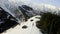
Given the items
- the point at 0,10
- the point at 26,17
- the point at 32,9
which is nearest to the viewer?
the point at 0,10

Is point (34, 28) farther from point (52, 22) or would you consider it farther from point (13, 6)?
point (13, 6)

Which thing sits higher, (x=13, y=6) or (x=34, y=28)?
(x=13, y=6)

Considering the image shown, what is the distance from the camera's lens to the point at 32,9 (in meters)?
11.1

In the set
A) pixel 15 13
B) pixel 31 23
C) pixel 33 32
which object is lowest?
pixel 33 32

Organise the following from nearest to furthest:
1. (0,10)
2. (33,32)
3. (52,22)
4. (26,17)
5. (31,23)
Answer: (52,22)
(33,32)
(31,23)
(0,10)
(26,17)

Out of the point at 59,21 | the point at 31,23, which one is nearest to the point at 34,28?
the point at 31,23

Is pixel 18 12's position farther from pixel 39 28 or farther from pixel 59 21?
pixel 59 21

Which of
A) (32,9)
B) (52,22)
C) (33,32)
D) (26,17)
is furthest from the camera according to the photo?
(32,9)

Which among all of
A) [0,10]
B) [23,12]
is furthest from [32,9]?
[0,10]

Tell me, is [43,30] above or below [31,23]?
below

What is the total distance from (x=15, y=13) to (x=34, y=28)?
3060mm

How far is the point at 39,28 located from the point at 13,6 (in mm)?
3477

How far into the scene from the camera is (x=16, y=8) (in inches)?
430

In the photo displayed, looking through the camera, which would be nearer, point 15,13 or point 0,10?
point 0,10
